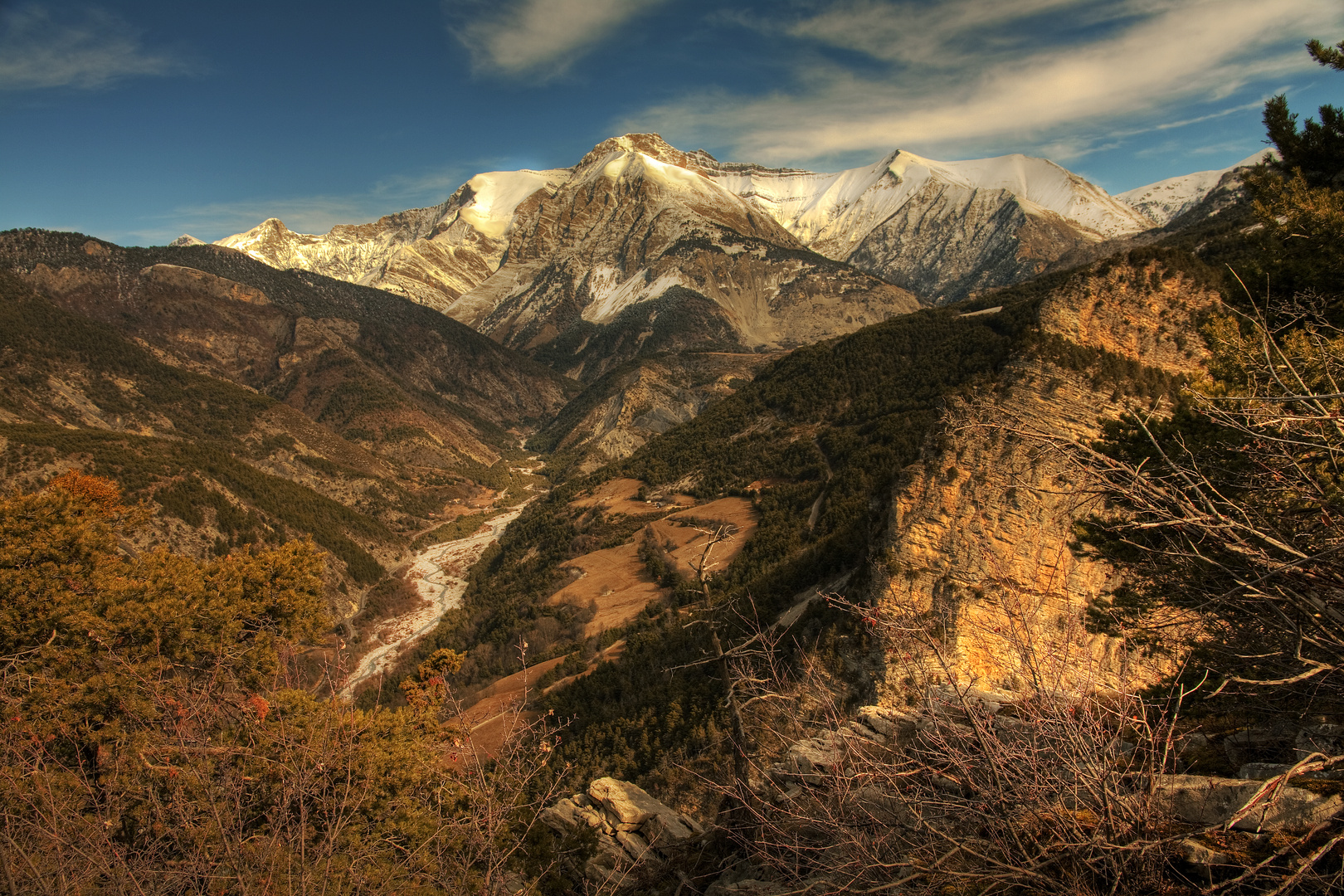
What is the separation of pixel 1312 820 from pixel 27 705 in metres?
21.0

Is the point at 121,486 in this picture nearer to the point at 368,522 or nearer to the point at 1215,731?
the point at 368,522

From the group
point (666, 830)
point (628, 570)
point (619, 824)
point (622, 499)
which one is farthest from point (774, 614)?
point (622, 499)

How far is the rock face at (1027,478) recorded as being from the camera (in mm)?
16672

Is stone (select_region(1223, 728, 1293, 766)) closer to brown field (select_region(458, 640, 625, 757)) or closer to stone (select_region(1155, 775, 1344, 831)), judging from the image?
stone (select_region(1155, 775, 1344, 831))

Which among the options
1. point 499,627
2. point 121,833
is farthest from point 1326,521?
point 499,627

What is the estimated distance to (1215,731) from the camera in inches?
236

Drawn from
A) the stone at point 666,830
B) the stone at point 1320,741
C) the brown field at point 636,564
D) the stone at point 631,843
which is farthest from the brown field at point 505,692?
the stone at point 1320,741

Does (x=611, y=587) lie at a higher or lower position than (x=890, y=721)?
lower

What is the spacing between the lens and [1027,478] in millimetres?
19234

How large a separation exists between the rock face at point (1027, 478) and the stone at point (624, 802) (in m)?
6.71

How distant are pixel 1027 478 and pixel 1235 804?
56.2 ft

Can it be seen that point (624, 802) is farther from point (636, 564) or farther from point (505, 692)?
point (636, 564)

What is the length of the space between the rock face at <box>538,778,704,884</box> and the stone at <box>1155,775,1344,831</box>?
917 cm

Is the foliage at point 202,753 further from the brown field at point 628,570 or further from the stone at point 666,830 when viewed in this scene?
the brown field at point 628,570
